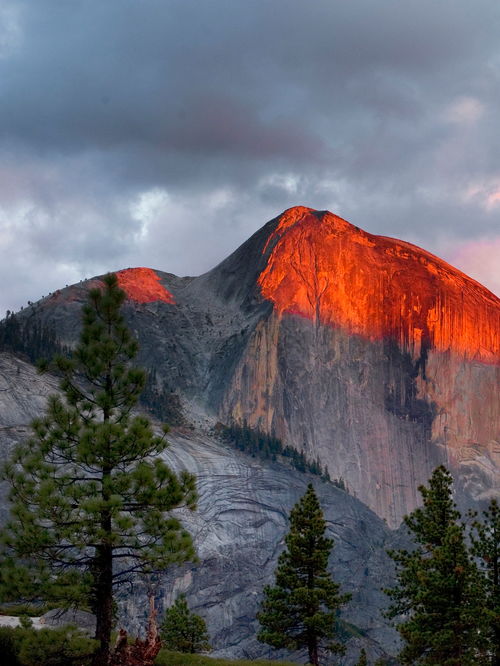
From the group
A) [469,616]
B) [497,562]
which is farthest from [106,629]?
[497,562]

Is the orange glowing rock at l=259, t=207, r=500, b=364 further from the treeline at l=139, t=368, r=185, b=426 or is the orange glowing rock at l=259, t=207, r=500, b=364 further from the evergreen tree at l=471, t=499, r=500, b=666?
the evergreen tree at l=471, t=499, r=500, b=666

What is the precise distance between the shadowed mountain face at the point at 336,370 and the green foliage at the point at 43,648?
145 m

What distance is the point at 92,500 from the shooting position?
25.9 meters

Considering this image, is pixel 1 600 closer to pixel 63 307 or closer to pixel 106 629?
pixel 106 629

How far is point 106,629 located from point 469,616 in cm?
1454

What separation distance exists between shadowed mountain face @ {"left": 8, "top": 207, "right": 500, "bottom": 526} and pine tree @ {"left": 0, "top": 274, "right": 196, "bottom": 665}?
473 feet

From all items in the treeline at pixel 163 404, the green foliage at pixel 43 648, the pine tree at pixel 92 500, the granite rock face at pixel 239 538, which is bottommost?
the granite rock face at pixel 239 538

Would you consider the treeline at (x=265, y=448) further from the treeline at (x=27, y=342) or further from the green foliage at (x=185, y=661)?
the green foliage at (x=185, y=661)

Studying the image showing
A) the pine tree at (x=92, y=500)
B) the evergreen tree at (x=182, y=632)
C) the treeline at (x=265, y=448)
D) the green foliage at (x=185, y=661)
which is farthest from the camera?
the treeline at (x=265, y=448)

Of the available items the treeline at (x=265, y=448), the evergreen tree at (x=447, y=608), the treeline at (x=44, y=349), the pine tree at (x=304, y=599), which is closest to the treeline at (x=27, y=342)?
the treeline at (x=44, y=349)

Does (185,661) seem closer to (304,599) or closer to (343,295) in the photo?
(304,599)

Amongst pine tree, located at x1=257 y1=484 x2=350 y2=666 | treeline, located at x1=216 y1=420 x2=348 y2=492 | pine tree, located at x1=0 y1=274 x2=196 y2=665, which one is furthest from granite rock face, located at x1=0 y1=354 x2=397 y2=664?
pine tree, located at x1=0 y1=274 x2=196 y2=665

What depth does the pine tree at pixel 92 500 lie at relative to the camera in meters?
26.3

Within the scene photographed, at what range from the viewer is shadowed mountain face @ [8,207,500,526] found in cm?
17725
